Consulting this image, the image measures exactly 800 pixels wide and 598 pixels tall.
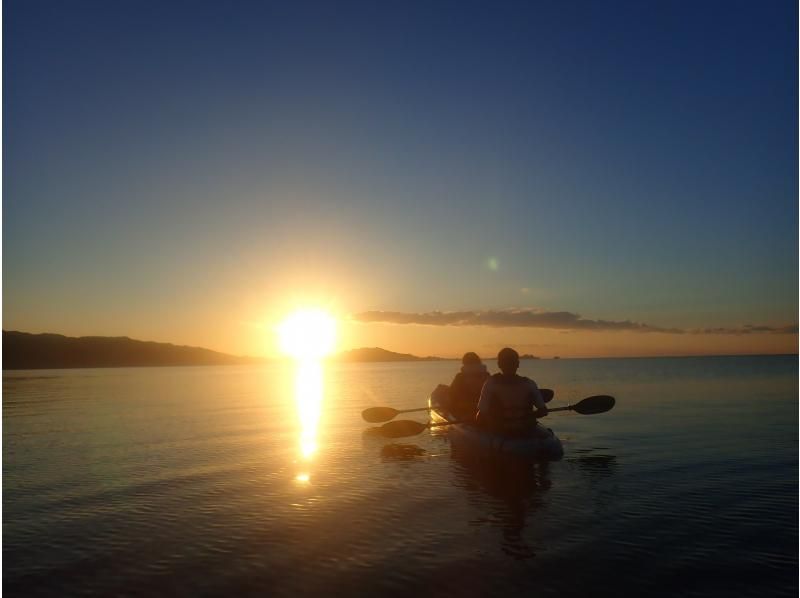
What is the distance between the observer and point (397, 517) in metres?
11.8

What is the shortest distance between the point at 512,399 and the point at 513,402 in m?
0.10

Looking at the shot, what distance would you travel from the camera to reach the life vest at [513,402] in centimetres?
1653

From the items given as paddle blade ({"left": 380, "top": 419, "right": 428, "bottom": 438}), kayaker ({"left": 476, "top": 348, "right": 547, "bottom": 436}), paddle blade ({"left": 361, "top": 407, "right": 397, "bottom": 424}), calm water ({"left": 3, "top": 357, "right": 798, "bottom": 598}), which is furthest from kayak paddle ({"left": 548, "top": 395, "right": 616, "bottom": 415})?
paddle blade ({"left": 361, "top": 407, "right": 397, "bottom": 424})

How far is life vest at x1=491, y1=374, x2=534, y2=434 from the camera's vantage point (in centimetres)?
1653

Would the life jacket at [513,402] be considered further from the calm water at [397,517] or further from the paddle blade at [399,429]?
the paddle blade at [399,429]

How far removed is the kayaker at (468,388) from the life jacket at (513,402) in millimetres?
5275

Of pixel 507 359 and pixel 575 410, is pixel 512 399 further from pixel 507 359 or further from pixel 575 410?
pixel 575 410

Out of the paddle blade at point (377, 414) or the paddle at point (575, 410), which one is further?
the paddle blade at point (377, 414)

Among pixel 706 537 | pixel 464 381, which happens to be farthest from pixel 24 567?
pixel 464 381

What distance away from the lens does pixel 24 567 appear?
9.49m

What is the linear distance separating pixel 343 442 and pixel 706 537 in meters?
15.1

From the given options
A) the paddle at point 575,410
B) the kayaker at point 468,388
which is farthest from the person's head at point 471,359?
the paddle at point 575,410

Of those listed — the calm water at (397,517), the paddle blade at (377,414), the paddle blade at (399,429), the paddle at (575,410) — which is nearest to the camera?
the calm water at (397,517)

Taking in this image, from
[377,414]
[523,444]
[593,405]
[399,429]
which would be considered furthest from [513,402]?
[377,414]
